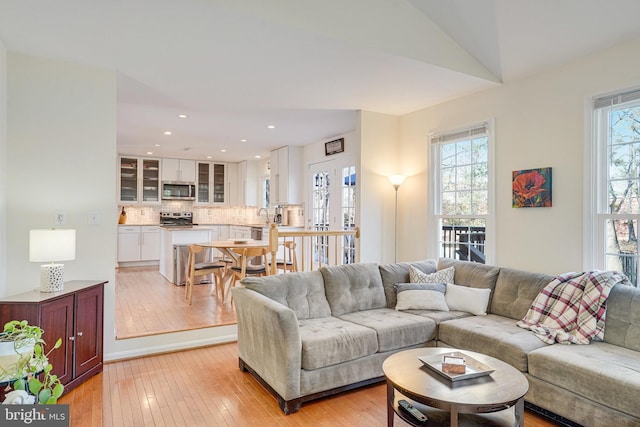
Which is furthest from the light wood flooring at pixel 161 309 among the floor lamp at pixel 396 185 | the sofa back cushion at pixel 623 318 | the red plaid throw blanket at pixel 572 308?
the sofa back cushion at pixel 623 318

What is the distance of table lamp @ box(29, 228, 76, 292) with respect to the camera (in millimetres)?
2791

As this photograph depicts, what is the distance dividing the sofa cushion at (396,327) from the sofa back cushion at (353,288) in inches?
4.9

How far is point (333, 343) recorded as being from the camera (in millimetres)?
2752

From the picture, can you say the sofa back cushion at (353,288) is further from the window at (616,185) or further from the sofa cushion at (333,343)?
the window at (616,185)

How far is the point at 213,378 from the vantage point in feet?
10.3

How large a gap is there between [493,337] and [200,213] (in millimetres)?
8076

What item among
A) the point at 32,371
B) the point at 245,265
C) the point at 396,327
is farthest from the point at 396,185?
the point at 32,371

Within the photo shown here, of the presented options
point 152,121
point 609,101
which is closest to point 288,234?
point 152,121

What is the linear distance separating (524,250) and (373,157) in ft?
6.56

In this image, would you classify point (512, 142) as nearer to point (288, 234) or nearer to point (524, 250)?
point (524, 250)

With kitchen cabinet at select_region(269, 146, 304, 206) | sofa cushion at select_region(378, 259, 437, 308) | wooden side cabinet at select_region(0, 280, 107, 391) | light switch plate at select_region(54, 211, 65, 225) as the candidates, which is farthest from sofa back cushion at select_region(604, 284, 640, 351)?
kitchen cabinet at select_region(269, 146, 304, 206)

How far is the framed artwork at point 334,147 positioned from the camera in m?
6.23

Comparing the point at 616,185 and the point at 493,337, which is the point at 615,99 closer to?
the point at 616,185

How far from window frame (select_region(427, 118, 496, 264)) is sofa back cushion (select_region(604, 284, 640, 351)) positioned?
4.37 ft
